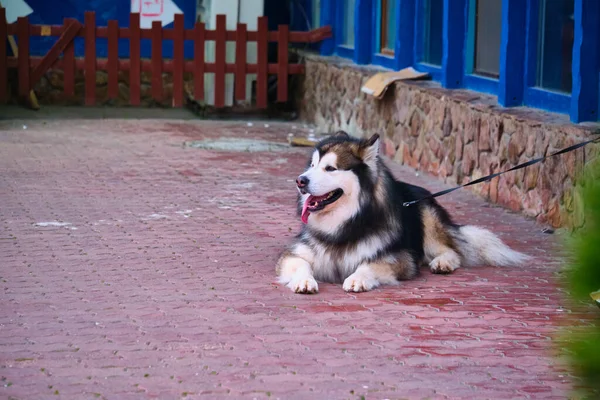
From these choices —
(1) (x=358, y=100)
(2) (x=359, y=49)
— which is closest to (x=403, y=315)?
(1) (x=358, y=100)

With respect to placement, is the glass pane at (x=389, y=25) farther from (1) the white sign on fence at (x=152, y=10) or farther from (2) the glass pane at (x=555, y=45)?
(1) the white sign on fence at (x=152, y=10)

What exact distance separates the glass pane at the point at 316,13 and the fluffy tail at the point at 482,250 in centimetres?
1068

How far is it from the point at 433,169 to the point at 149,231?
3.97m

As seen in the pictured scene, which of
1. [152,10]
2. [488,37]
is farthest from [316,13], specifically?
[488,37]

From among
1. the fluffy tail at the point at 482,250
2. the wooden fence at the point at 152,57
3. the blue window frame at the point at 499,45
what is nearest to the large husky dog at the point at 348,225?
the fluffy tail at the point at 482,250

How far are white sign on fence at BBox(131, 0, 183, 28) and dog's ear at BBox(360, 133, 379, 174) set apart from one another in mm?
12115

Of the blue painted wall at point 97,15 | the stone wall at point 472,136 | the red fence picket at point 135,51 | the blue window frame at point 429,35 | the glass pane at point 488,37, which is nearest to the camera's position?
the stone wall at point 472,136

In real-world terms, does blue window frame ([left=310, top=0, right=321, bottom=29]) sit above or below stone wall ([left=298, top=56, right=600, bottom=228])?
above

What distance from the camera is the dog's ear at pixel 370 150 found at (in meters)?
6.18

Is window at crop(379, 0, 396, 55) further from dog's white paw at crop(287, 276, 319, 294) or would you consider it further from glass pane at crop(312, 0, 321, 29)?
Result: dog's white paw at crop(287, 276, 319, 294)

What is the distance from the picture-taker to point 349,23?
15.8 meters

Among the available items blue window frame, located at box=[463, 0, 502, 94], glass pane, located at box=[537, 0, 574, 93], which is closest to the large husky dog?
glass pane, located at box=[537, 0, 574, 93]

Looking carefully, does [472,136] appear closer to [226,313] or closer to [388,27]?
[388,27]

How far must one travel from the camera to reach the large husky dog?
612cm
